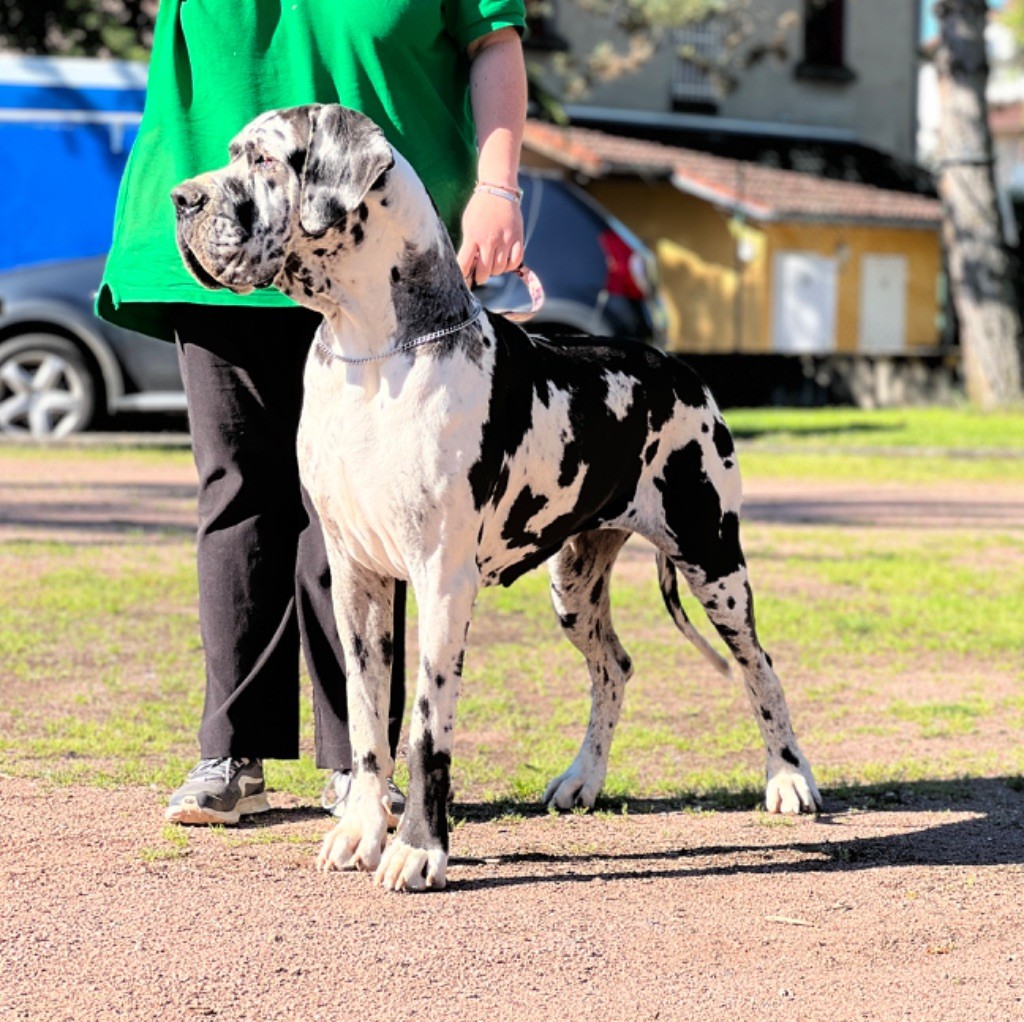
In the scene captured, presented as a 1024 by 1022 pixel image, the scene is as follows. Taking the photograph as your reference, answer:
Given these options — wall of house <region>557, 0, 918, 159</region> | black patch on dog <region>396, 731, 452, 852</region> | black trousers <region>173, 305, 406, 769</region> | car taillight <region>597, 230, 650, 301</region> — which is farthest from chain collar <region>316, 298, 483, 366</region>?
wall of house <region>557, 0, 918, 159</region>

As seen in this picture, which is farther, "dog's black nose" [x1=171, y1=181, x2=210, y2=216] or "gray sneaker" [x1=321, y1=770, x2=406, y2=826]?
"gray sneaker" [x1=321, y1=770, x2=406, y2=826]

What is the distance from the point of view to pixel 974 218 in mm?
23969

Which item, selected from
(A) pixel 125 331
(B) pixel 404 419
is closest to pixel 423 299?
(B) pixel 404 419

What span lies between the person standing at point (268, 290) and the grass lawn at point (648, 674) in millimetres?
453

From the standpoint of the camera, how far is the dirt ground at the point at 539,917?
11.3 feet

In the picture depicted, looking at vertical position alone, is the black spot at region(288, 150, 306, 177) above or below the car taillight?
above

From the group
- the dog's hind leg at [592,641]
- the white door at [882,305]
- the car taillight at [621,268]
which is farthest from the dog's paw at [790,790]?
the white door at [882,305]

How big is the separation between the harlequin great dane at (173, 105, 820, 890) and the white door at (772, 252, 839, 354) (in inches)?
973

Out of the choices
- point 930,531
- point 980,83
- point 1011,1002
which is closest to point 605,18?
point 980,83

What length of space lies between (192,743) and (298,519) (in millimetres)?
1049

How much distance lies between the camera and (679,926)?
154 inches

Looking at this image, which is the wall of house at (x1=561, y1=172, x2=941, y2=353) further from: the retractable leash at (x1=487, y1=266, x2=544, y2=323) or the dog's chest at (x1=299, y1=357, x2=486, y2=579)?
the dog's chest at (x1=299, y1=357, x2=486, y2=579)

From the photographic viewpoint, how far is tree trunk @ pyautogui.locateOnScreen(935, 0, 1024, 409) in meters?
23.2

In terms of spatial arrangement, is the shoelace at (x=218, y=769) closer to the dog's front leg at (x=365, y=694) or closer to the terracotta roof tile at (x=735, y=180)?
the dog's front leg at (x=365, y=694)
